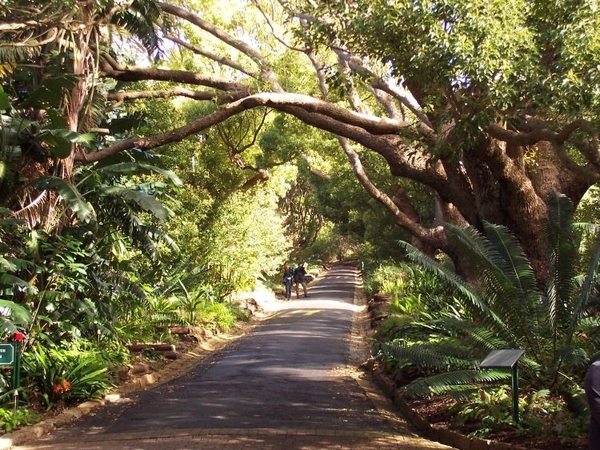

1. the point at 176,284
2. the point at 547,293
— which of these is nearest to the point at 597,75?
the point at 547,293

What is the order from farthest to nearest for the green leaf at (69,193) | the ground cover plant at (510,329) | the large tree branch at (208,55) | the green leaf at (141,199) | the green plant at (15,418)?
the large tree branch at (208,55)
the green leaf at (141,199)
the green leaf at (69,193)
the green plant at (15,418)
the ground cover plant at (510,329)

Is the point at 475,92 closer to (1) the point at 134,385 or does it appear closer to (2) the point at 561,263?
(2) the point at 561,263

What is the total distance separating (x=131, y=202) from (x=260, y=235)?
47.7 feet

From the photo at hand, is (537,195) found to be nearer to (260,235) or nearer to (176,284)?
(176,284)

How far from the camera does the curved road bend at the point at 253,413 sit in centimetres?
802

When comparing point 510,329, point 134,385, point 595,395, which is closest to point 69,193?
point 134,385

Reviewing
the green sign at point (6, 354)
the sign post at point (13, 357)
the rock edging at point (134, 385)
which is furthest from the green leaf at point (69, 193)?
the rock edging at point (134, 385)

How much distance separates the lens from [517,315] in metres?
9.16

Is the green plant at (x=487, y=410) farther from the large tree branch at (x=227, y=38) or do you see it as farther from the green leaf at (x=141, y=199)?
the large tree branch at (x=227, y=38)

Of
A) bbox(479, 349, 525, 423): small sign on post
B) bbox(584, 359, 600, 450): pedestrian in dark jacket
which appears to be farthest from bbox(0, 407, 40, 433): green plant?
bbox(584, 359, 600, 450): pedestrian in dark jacket

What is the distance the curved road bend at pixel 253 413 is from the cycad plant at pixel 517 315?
3.64 feet

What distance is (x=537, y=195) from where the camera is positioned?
12578mm

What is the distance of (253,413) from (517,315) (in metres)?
3.74

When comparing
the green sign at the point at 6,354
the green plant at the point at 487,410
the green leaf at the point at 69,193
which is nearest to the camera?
the green plant at the point at 487,410
